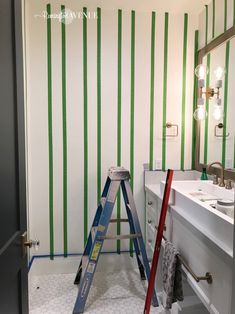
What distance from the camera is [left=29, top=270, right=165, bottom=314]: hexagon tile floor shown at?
6.95 ft

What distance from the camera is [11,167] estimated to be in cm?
108

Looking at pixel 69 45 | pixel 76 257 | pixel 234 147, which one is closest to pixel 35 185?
pixel 76 257

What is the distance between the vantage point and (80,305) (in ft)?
6.79

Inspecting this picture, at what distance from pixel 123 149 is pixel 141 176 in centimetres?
34

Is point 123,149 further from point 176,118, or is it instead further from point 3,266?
point 3,266

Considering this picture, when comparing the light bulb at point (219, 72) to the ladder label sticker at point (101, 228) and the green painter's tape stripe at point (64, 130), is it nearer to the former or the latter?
the green painter's tape stripe at point (64, 130)

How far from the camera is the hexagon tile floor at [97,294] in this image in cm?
212

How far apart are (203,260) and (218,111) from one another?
55.7 inches

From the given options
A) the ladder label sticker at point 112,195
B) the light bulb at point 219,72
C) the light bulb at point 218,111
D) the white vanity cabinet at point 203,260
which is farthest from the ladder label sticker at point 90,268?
the light bulb at point 219,72

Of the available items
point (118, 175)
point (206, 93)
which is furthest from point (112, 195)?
point (206, 93)

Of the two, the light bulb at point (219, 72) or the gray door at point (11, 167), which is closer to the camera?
the gray door at point (11, 167)

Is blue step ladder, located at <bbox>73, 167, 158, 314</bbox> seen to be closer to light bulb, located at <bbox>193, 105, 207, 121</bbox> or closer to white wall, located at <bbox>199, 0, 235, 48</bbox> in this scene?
light bulb, located at <bbox>193, 105, 207, 121</bbox>

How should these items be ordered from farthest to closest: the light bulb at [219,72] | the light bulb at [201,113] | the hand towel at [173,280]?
the light bulb at [201,113] → the light bulb at [219,72] → the hand towel at [173,280]

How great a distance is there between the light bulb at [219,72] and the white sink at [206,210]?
919 millimetres
